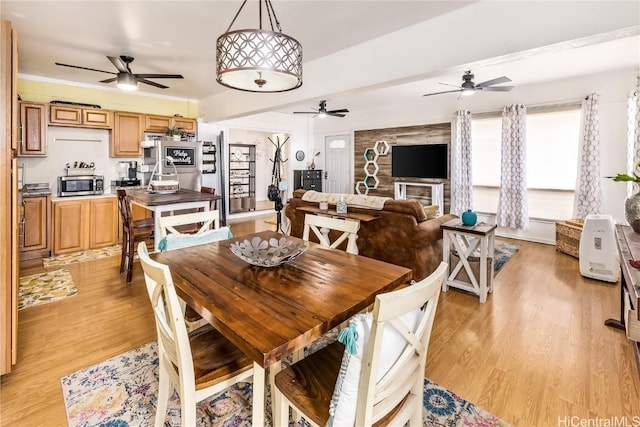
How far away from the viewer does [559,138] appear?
5199 mm

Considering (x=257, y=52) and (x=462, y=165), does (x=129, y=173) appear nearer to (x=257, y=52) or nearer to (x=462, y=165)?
(x=257, y=52)

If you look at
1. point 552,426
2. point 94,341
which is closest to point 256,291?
point 552,426

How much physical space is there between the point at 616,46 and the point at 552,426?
13.9 ft

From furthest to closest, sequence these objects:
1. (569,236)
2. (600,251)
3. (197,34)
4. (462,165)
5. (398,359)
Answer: (462,165) < (569,236) < (600,251) < (197,34) < (398,359)

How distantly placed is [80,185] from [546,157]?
→ 7.54 meters

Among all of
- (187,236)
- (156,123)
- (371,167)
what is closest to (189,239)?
(187,236)

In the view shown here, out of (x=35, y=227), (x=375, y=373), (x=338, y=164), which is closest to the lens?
(x=375, y=373)

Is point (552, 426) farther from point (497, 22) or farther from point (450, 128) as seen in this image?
point (450, 128)

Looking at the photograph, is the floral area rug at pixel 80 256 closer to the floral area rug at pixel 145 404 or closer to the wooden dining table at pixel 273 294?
the floral area rug at pixel 145 404

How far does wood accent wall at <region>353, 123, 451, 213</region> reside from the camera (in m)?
6.55

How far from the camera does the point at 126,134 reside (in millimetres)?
5223

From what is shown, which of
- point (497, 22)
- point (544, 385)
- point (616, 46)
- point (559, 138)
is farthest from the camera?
point (559, 138)

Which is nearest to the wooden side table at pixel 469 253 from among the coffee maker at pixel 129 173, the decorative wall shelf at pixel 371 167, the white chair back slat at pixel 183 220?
the white chair back slat at pixel 183 220

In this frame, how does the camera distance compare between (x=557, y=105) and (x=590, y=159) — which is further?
(x=557, y=105)
